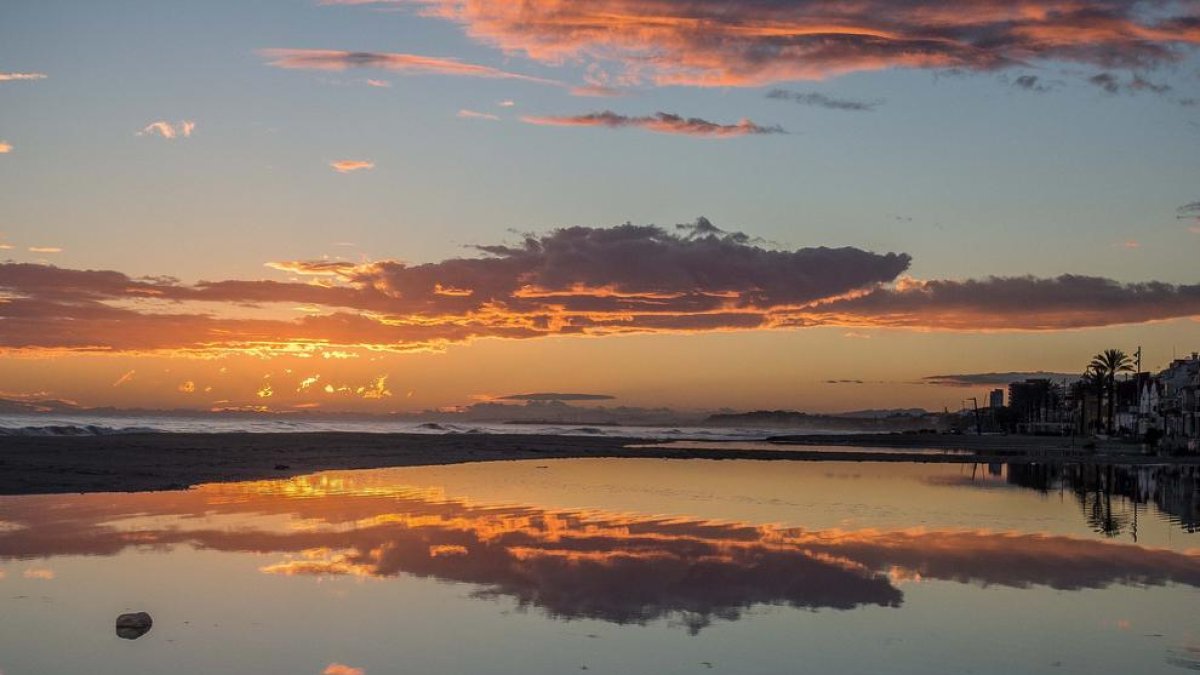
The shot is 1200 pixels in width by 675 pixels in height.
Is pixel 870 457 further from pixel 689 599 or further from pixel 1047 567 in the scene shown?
pixel 689 599

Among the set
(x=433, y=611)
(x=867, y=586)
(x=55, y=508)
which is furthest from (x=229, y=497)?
(x=867, y=586)

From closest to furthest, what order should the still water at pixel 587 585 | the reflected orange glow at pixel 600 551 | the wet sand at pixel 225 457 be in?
1. the still water at pixel 587 585
2. the reflected orange glow at pixel 600 551
3. the wet sand at pixel 225 457

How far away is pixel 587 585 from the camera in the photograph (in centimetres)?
1952

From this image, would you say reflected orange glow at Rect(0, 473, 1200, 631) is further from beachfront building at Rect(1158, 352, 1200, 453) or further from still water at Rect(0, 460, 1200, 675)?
beachfront building at Rect(1158, 352, 1200, 453)

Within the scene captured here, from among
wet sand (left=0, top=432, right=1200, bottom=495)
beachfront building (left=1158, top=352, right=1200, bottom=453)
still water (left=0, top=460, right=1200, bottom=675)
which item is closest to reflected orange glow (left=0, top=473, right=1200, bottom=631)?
still water (left=0, top=460, right=1200, bottom=675)

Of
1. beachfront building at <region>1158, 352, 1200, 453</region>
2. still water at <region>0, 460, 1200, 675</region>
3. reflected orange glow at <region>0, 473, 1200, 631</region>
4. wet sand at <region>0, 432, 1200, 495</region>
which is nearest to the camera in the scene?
still water at <region>0, 460, 1200, 675</region>

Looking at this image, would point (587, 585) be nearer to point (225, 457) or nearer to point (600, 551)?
point (600, 551)

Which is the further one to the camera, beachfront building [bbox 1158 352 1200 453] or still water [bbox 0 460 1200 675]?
beachfront building [bbox 1158 352 1200 453]

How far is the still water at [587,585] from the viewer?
47.3 ft

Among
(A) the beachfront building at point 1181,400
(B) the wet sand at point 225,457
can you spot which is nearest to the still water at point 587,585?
(B) the wet sand at point 225,457

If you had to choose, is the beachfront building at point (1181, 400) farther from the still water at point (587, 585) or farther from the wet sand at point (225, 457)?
the still water at point (587, 585)

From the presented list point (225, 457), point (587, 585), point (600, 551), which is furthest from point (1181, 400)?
point (587, 585)

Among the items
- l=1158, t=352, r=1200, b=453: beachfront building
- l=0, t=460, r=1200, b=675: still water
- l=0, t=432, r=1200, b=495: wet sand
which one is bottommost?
l=0, t=432, r=1200, b=495: wet sand

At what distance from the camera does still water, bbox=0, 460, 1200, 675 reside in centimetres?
1441
